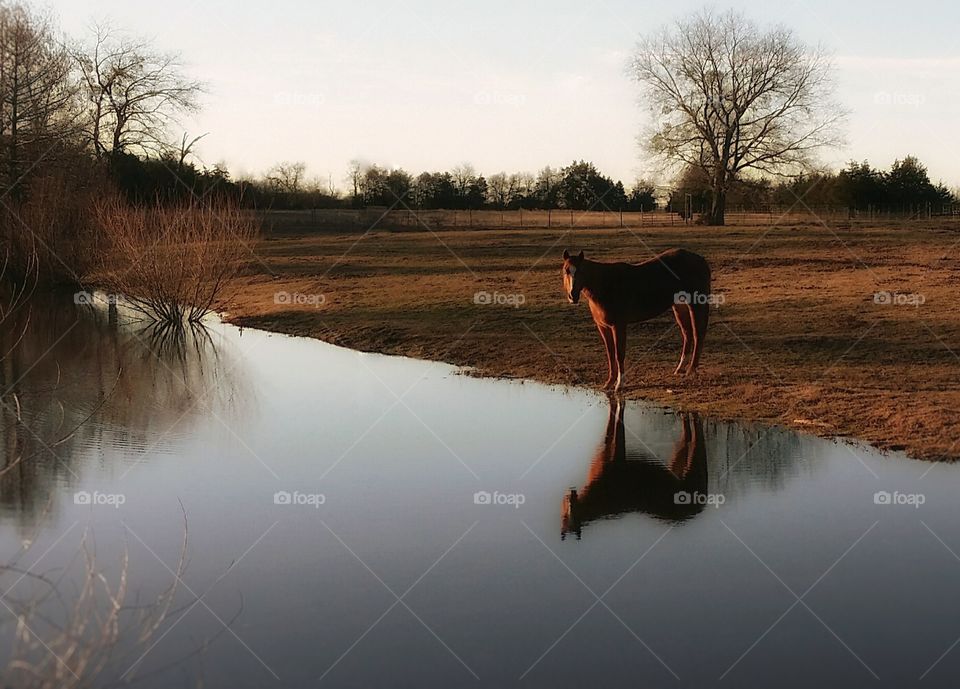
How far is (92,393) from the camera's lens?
1480 cm

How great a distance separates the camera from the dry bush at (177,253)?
76.6 feet

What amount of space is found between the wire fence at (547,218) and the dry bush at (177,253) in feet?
84.2

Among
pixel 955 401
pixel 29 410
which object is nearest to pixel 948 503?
pixel 955 401

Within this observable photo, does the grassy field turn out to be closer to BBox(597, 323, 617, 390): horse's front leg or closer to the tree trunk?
BBox(597, 323, 617, 390): horse's front leg

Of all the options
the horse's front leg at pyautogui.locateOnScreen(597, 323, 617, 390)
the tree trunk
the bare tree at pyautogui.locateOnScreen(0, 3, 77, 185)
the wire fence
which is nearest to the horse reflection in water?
the horse's front leg at pyautogui.locateOnScreen(597, 323, 617, 390)

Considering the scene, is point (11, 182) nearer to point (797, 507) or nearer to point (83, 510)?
point (83, 510)

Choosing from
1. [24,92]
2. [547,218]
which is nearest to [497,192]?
[547,218]

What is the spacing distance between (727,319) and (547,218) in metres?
39.5

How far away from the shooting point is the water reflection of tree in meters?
10.4

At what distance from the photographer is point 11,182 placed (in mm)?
32562

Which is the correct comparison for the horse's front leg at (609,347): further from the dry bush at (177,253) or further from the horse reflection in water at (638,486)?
the dry bush at (177,253)

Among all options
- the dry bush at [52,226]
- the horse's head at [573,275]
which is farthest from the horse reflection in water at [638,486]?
the dry bush at [52,226]

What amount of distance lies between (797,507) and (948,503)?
4.13ft

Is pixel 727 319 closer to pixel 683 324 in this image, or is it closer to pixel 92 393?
pixel 683 324
